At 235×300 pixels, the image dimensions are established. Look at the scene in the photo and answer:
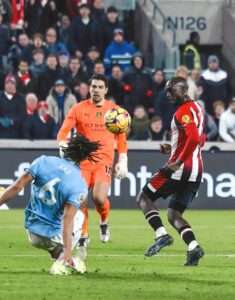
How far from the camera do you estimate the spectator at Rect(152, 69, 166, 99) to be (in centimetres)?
2570

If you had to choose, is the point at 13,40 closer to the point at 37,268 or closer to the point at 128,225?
the point at 128,225

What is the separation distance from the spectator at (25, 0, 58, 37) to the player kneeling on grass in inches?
650

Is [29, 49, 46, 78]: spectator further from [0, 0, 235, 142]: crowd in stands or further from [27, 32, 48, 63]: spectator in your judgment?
[27, 32, 48, 63]: spectator

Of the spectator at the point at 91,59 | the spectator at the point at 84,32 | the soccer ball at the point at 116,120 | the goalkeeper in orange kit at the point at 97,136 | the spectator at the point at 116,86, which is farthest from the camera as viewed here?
the spectator at the point at 84,32

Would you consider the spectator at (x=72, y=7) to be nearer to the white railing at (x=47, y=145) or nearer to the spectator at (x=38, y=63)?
the spectator at (x=38, y=63)

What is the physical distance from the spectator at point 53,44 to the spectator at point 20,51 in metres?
0.52

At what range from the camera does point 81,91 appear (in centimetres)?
2489

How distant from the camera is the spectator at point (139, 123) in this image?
24631mm

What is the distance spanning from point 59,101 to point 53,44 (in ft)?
7.99

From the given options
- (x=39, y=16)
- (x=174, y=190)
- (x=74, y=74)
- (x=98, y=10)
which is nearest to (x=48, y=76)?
(x=74, y=74)

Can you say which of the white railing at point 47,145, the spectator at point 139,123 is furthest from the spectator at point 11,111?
the spectator at point 139,123

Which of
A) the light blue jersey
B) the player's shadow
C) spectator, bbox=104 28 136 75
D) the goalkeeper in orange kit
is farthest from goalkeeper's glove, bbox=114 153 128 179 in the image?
A: spectator, bbox=104 28 136 75

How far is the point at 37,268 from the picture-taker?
12500 mm

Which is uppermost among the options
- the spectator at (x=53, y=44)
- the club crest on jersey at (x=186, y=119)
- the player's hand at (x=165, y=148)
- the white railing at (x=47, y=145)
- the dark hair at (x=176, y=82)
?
the dark hair at (x=176, y=82)
